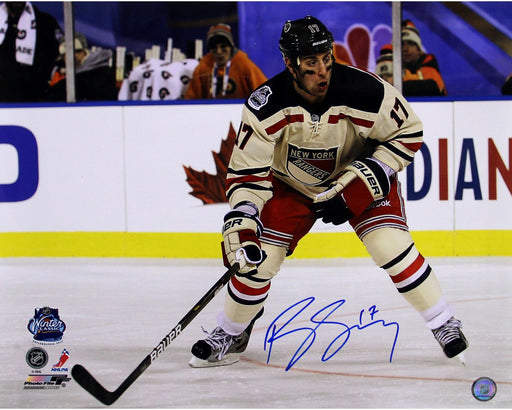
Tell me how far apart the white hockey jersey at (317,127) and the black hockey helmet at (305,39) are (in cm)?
13

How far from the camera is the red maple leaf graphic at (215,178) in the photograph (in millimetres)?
4824

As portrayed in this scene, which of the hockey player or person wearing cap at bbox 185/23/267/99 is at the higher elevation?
person wearing cap at bbox 185/23/267/99

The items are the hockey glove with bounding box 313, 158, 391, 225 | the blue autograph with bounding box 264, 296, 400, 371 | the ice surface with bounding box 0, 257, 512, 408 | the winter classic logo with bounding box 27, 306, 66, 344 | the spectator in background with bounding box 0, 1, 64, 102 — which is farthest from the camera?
the spectator in background with bounding box 0, 1, 64, 102

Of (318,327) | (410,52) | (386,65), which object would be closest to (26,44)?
(386,65)

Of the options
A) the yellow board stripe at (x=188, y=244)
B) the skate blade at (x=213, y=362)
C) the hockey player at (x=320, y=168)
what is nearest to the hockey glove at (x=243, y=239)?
the hockey player at (x=320, y=168)

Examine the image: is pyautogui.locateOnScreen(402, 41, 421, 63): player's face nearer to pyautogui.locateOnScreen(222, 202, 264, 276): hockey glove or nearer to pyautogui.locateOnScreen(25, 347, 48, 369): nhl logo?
pyautogui.locateOnScreen(222, 202, 264, 276): hockey glove

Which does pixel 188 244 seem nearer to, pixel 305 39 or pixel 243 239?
pixel 243 239

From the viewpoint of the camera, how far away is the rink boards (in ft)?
15.4

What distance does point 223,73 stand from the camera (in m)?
5.07

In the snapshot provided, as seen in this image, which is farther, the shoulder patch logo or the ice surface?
the shoulder patch logo

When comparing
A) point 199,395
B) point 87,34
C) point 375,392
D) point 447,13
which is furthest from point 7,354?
point 447,13

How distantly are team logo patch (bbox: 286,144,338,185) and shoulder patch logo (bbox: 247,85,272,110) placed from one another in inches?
6.8

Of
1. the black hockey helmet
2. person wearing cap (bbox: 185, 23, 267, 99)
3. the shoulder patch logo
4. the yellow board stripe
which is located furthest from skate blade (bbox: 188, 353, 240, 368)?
person wearing cap (bbox: 185, 23, 267, 99)

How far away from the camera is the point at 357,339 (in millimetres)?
3143
